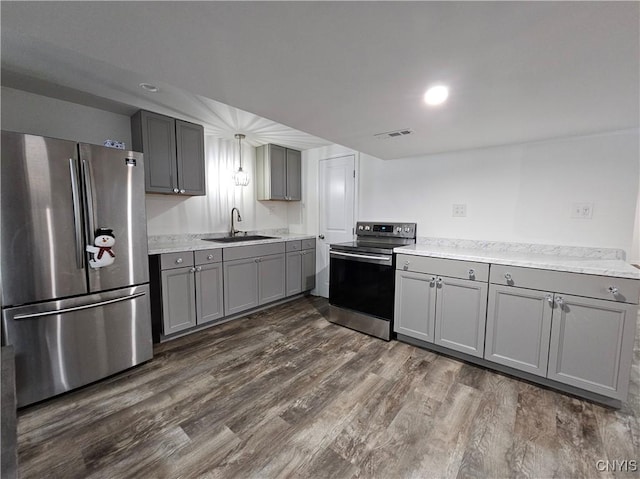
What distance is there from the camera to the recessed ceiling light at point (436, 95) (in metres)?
1.46

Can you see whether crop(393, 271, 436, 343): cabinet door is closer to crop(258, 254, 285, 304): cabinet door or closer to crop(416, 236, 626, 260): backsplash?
crop(416, 236, 626, 260): backsplash

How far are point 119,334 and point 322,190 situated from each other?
2.80 metres

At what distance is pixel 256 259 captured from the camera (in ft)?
10.6

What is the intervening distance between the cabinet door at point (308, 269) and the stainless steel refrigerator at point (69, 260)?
209cm

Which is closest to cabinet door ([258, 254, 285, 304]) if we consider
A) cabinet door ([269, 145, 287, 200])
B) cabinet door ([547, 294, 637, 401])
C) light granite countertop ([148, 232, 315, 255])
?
light granite countertop ([148, 232, 315, 255])

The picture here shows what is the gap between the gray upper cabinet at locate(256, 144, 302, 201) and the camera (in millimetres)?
3711

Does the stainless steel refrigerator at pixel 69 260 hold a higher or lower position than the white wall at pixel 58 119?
lower

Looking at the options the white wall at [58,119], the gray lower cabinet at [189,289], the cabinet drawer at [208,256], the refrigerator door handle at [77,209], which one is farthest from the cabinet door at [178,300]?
the white wall at [58,119]

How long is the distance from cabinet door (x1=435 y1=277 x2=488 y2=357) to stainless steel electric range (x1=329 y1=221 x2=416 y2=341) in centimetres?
46

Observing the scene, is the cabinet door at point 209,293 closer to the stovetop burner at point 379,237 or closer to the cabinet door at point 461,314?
the stovetop burner at point 379,237

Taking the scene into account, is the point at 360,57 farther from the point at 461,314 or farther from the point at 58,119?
the point at 58,119

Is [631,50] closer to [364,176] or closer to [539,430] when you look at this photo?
[539,430]

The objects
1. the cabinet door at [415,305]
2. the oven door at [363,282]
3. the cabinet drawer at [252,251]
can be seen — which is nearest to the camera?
the cabinet door at [415,305]

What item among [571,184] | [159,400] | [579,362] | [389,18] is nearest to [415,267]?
[579,362]
